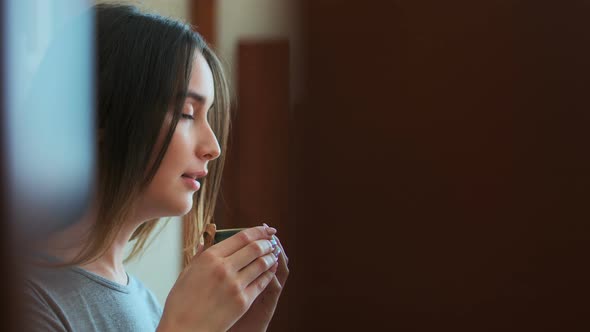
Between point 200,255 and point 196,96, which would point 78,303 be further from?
point 196,96

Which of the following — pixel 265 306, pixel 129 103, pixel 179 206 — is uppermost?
pixel 129 103

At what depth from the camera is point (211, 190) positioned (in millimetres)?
848

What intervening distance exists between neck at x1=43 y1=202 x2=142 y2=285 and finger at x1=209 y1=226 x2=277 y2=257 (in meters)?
0.13

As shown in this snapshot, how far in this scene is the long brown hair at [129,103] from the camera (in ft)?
2.24

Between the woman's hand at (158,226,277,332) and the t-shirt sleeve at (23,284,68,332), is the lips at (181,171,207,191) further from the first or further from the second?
the t-shirt sleeve at (23,284,68,332)

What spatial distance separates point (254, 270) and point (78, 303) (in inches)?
8.0

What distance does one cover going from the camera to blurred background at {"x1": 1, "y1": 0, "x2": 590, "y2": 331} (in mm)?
383

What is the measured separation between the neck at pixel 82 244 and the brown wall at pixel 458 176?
39 cm

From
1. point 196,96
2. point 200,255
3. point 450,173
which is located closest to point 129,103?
point 196,96

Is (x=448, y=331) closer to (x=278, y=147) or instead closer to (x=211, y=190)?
(x=278, y=147)

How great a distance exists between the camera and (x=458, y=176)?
387mm

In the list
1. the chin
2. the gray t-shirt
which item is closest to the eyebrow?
the chin

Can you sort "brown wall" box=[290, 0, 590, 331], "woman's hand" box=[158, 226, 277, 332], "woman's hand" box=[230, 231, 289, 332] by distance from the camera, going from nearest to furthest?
"brown wall" box=[290, 0, 590, 331] → "woman's hand" box=[158, 226, 277, 332] → "woman's hand" box=[230, 231, 289, 332]

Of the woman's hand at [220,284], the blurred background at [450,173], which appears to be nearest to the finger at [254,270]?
the woman's hand at [220,284]
